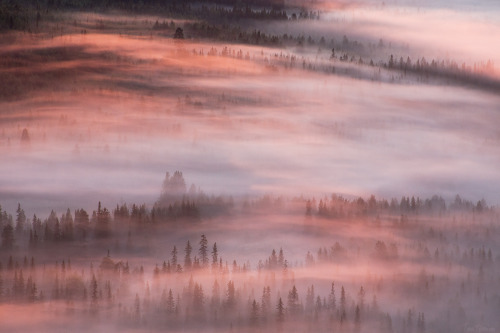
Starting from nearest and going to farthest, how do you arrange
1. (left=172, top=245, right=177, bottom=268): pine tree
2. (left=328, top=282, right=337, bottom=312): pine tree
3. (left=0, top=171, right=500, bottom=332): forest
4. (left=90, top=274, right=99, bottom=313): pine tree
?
1. (left=90, top=274, right=99, bottom=313): pine tree
2. (left=0, top=171, right=500, bottom=332): forest
3. (left=172, top=245, right=177, bottom=268): pine tree
4. (left=328, top=282, right=337, bottom=312): pine tree

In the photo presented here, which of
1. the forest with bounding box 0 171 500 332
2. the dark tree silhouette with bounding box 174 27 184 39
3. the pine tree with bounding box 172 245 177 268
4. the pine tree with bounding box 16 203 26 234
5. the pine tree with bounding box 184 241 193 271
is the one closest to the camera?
the forest with bounding box 0 171 500 332

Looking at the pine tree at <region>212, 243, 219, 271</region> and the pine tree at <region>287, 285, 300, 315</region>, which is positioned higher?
the pine tree at <region>212, 243, 219, 271</region>

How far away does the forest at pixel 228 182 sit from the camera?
23156 mm

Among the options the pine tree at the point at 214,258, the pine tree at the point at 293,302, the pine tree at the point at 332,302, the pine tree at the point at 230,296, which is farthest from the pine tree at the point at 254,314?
the pine tree at the point at 332,302

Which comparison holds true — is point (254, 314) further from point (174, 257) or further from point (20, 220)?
point (20, 220)

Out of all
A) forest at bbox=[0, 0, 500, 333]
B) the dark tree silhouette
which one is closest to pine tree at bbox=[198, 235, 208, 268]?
forest at bbox=[0, 0, 500, 333]

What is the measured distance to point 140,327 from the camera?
21.2 m

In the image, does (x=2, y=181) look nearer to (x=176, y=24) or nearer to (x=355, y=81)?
(x=176, y=24)

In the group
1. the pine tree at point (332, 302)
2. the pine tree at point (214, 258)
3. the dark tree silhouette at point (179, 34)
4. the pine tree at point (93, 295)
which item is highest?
the dark tree silhouette at point (179, 34)

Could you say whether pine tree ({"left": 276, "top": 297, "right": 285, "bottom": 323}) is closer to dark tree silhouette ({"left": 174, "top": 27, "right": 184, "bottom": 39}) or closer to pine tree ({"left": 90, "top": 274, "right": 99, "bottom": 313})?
pine tree ({"left": 90, "top": 274, "right": 99, "bottom": 313})

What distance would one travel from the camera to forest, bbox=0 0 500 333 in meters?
23.2

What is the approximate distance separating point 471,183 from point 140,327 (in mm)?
23961

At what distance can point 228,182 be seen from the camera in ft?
104

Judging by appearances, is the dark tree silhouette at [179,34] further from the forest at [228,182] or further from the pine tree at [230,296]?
the pine tree at [230,296]
